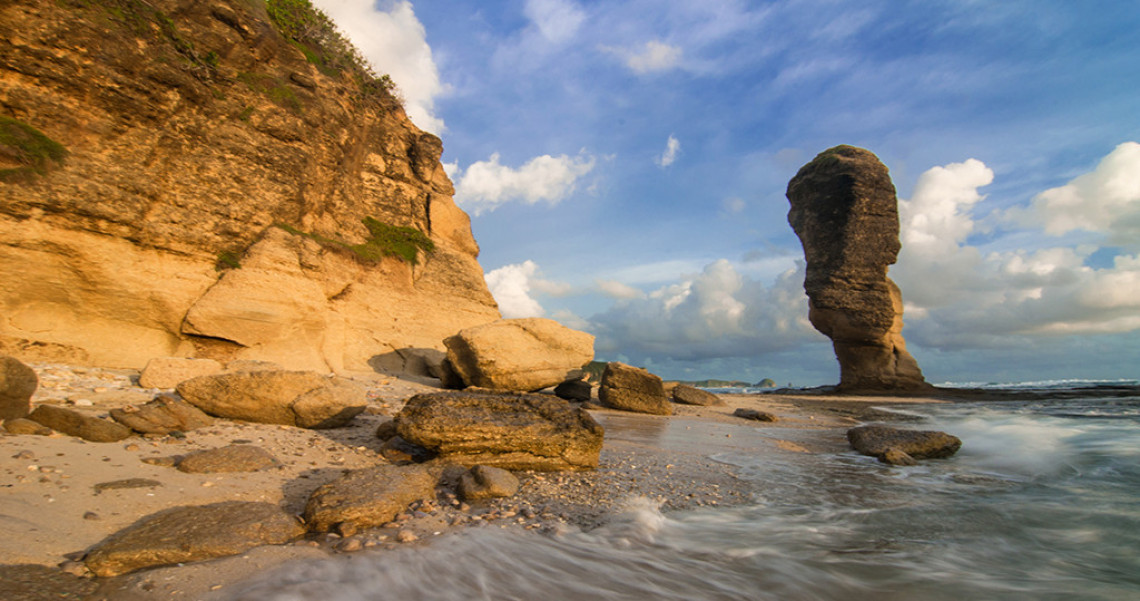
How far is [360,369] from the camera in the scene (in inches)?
563

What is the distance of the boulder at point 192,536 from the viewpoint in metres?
2.88

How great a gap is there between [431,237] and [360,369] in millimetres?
7778

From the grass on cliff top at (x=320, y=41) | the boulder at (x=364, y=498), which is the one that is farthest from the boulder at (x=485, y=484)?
the grass on cliff top at (x=320, y=41)

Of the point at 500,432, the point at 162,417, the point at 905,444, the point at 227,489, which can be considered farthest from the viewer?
the point at 905,444

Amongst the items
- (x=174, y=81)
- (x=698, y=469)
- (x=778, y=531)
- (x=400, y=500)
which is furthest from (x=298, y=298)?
(x=778, y=531)

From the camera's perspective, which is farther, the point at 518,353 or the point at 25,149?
the point at 518,353

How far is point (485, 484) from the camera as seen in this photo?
4.88 meters

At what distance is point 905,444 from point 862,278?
→ 2979 cm

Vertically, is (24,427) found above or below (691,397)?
above

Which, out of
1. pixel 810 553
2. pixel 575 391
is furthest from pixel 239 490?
pixel 575 391

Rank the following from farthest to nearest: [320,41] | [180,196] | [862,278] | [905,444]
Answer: [862,278] < [320,41] < [180,196] < [905,444]

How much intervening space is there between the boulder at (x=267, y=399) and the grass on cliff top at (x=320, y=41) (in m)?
13.5

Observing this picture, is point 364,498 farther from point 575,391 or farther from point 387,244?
point 387,244

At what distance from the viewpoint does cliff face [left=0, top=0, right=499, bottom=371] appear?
923cm
